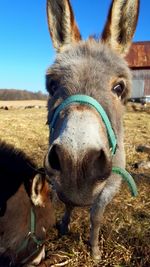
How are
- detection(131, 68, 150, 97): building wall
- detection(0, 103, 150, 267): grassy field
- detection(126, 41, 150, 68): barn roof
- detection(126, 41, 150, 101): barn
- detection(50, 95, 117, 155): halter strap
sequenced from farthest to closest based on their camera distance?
detection(131, 68, 150, 97): building wall, detection(126, 41, 150, 101): barn, detection(126, 41, 150, 68): barn roof, detection(0, 103, 150, 267): grassy field, detection(50, 95, 117, 155): halter strap

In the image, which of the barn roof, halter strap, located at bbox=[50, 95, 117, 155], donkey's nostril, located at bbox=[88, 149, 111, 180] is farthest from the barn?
donkey's nostril, located at bbox=[88, 149, 111, 180]

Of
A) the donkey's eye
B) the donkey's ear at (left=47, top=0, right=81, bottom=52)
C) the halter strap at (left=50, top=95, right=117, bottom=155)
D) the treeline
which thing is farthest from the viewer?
the treeline

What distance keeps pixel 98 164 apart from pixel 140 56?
2795 cm

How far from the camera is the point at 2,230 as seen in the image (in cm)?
322

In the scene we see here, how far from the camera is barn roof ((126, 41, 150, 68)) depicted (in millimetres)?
28281

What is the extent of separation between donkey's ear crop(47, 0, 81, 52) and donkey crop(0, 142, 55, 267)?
1421 millimetres

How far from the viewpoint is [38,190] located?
3.23 m

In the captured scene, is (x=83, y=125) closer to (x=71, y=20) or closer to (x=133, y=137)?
(x=71, y=20)

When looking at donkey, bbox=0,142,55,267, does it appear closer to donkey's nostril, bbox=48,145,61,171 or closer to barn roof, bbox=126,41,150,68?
donkey's nostril, bbox=48,145,61,171

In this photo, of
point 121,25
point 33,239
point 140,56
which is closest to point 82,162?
point 33,239

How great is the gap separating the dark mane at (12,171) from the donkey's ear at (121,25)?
1602mm

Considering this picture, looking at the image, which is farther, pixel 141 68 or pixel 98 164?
pixel 141 68

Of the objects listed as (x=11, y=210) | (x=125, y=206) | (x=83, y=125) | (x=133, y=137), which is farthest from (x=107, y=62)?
(x=133, y=137)

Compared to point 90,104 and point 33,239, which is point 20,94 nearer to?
point 33,239
